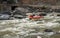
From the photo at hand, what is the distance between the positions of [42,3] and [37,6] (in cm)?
117

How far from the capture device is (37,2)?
54.3 feet

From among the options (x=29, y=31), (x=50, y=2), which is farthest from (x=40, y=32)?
(x=50, y=2)

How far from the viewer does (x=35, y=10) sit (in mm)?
15086

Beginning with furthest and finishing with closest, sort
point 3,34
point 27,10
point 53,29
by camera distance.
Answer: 1. point 27,10
2. point 53,29
3. point 3,34

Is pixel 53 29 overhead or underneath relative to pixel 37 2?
underneath

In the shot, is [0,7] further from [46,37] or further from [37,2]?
[46,37]

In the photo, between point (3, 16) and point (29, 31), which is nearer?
point (29, 31)

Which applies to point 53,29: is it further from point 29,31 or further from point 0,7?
point 0,7

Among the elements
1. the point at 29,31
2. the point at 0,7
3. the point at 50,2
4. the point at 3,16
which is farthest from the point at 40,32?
the point at 50,2

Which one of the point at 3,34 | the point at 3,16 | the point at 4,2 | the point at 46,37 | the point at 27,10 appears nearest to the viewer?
the point at 46,37

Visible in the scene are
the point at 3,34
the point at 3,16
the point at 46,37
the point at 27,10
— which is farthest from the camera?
the point at 27,10

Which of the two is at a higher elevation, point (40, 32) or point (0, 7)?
point (0, 7)

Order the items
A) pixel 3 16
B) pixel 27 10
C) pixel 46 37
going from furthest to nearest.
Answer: pixel 27 10 < pixel 3 16 < pixel 46 37

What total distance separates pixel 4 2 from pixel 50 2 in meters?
4.29
